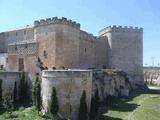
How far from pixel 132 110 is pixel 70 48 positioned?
30.6 ft

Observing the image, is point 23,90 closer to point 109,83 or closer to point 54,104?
point 54,104

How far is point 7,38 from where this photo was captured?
45156 millimetres

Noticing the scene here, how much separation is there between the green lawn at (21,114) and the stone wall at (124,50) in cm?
2205

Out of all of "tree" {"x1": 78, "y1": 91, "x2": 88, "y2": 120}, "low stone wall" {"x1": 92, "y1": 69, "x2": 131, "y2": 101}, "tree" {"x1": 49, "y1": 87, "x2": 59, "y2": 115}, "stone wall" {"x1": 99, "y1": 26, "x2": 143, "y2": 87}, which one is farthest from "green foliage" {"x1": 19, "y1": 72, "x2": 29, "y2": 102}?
"stone wall" {"x1": 99, "y1": 26, "x2": 143, "y2": 87}

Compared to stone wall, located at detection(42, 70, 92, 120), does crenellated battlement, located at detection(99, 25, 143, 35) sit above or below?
above

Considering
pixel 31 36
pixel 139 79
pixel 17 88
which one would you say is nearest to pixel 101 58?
pixel 139 79

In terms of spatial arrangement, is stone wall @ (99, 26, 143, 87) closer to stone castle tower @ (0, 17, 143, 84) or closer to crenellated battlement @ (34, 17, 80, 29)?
stone castle tower @ (0, 17, 143, 84)

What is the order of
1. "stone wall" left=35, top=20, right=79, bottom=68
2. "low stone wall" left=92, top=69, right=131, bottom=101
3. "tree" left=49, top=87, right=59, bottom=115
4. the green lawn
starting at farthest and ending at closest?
"low stone wall" left=92, top=69, right=131, bottom=101 → "stone wall" left=35, top=20, right=79, bottom=68 → the green lawn → "tree" left=49, top=87, right=59, bottom=115

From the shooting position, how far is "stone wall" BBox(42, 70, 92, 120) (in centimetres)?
2342

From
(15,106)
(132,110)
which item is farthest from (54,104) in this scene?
(132,110)

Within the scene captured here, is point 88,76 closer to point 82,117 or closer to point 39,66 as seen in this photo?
point 82,117

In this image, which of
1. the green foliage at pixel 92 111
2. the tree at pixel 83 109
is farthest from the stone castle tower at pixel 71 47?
the tree at pixel 83 109

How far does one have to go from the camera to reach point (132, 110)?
27.6 metres

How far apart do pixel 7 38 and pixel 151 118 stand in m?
27.0
